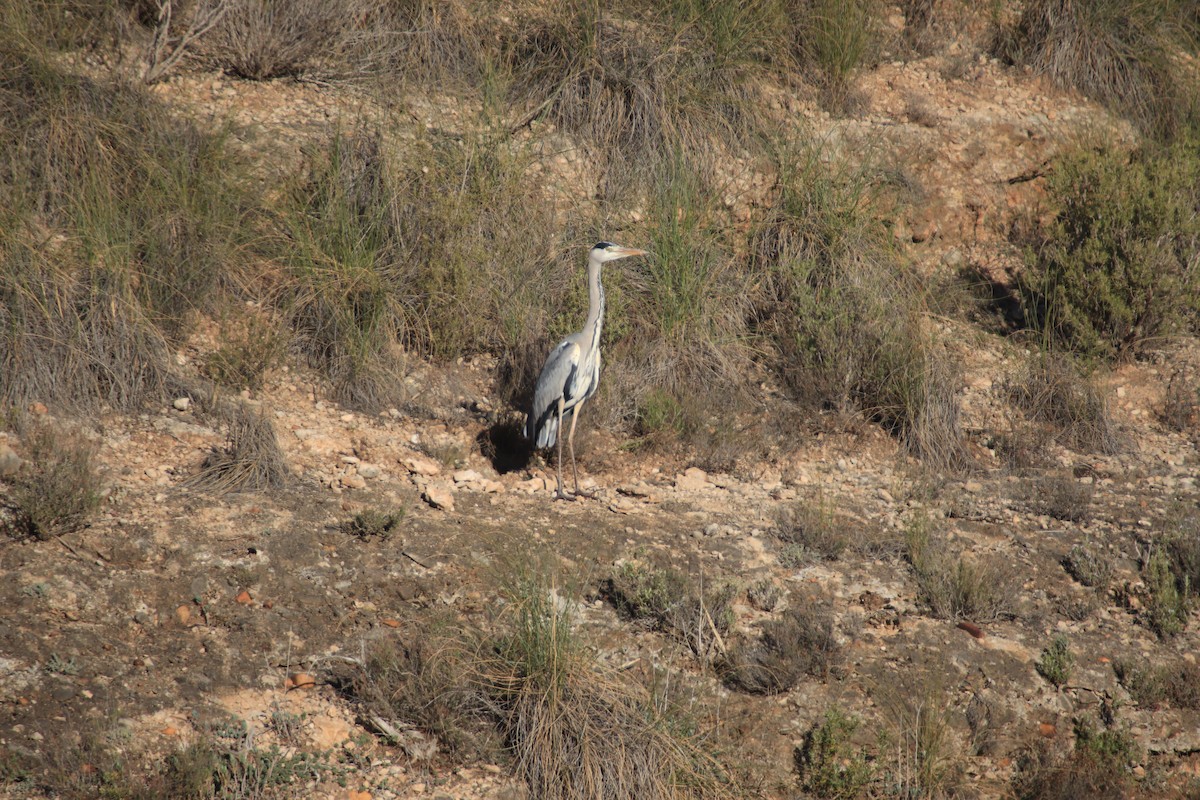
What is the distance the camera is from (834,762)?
4.32 m

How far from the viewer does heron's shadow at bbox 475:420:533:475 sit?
601 cm

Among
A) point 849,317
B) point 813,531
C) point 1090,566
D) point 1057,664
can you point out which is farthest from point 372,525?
point 1090,566

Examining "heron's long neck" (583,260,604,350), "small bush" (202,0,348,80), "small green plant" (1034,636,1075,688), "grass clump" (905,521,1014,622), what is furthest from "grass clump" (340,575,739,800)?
"small bush" (202,0,348,80)

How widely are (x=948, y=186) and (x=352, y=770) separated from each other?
21.0ft

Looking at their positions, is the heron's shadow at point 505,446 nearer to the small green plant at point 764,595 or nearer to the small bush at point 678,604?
the small bush at point 678,604

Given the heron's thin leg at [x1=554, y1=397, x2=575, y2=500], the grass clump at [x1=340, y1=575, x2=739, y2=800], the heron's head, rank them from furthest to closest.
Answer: the heron's head, the heron's thin leg at [x1=554, y1=397, x2=575, y2=500], the grass clump at [x1=340, y1=575, x2=739, y2=800]

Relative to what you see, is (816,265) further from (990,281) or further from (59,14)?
(59,14)

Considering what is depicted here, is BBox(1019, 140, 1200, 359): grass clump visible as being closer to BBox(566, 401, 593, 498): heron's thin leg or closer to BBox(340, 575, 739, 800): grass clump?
BBox(566, 401, 593, 498): heron's thin leg

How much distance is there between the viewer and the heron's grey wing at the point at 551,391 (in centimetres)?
566

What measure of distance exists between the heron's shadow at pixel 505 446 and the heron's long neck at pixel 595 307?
31.5 inches

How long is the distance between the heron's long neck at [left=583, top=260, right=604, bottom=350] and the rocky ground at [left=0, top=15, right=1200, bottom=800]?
0.70 m

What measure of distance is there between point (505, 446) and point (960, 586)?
8.98 ft

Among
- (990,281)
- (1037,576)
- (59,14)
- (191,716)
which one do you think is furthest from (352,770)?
(990,281)

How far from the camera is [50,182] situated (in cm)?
588
